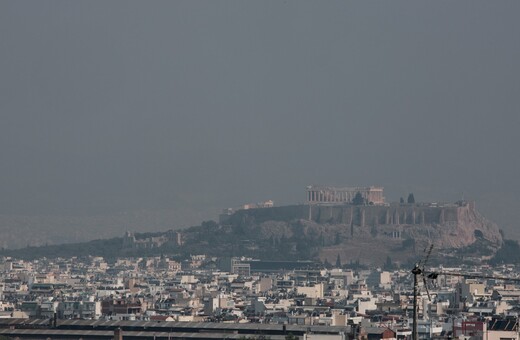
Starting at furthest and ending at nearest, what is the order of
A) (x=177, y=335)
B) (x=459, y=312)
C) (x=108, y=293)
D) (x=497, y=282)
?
(x=497, y=282) → (x=108, y=293) → (x=459, y=312) → (x=177, y=335)

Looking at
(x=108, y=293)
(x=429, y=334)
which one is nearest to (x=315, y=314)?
(x=429, y=334)

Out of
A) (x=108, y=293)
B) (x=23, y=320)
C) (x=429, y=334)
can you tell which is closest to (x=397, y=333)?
(x=429, y=334)

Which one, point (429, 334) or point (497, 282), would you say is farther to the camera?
point (497, 282)

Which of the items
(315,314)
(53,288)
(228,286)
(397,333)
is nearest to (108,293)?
(53,288)

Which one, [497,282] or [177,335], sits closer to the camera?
[177,335]

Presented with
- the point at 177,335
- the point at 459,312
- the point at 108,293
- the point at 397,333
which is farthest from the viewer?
the point at 108,293

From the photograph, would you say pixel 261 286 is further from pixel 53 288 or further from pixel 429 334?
pixel 429 334

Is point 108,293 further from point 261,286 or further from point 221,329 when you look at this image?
point 221,329

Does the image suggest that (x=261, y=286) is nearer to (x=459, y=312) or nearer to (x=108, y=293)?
(x=108, y=293)
